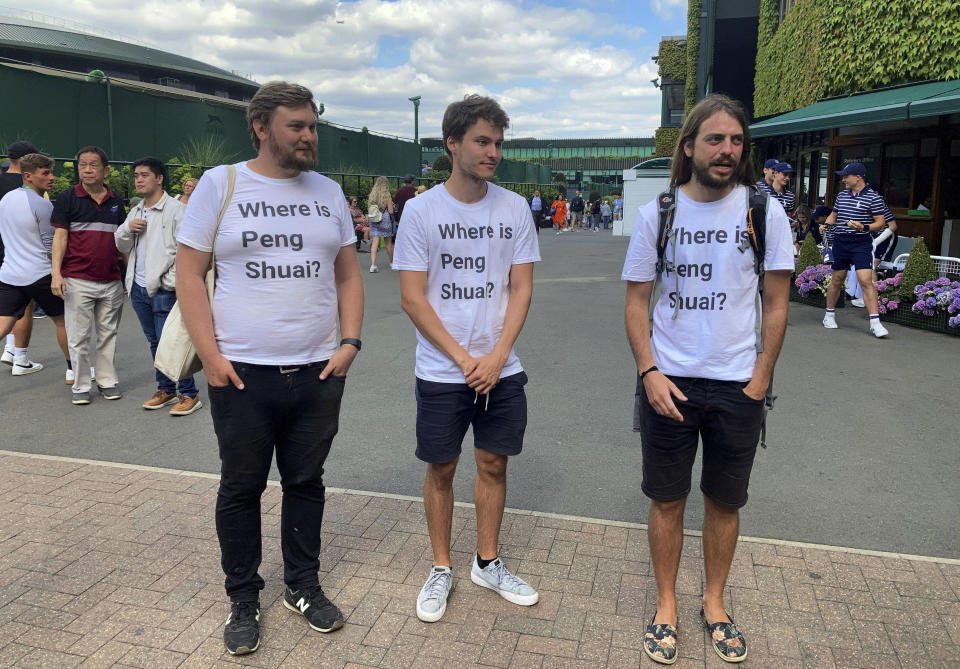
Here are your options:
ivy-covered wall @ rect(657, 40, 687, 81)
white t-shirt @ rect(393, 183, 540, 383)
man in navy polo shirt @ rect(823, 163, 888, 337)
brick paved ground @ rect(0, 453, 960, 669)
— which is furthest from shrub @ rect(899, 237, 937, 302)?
ivy-covered wall @ rect(657, 40, 687, 81)

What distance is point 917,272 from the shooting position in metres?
8.99

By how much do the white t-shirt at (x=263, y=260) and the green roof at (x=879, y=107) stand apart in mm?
9238

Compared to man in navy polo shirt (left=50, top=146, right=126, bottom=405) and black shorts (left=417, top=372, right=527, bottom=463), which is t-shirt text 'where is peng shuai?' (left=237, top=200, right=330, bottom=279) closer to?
black shorts (left=417, top=372, right=527, bottom=463)

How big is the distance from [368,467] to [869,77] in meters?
12.6

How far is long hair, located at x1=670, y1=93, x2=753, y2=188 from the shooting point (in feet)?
8.63

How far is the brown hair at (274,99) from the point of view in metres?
2.71

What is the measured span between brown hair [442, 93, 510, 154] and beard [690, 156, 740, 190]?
31.1 inches

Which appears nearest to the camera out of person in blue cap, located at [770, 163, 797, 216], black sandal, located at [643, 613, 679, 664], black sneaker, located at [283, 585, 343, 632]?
black sandal, located at [643, 613, 679, 664]

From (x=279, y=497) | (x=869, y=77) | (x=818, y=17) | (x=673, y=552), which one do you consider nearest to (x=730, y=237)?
(x=673, y=552)

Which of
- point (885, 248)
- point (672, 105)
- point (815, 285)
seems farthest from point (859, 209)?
point (672, 105)

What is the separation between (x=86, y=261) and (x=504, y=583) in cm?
452

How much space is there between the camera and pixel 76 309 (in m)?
5.95

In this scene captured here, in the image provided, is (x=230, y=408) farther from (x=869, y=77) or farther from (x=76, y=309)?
(x=869, y=77)

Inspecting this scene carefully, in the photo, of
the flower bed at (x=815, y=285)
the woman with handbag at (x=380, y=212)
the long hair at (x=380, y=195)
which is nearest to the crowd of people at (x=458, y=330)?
the flower bed at (x=815, y=285)
